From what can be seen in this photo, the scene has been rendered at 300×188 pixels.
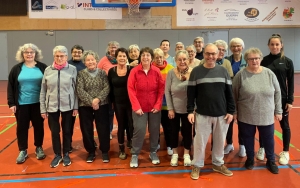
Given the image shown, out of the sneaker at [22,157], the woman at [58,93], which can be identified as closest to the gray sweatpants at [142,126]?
the woman at [58,93]

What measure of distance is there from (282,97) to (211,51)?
3.96 ft

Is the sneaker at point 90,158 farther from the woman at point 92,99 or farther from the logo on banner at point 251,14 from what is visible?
the logo on banner at point 251,14

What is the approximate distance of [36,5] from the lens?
37.5ft

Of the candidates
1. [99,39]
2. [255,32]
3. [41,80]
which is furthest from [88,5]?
[41,80]

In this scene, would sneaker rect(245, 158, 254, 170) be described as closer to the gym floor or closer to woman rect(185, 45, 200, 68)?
the gym floor

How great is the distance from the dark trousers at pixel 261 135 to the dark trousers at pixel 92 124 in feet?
5.88

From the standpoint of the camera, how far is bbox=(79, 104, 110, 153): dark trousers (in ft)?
11.9

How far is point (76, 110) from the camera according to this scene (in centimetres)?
362

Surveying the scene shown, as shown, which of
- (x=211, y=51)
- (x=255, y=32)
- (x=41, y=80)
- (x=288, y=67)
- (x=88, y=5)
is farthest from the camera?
(x=255, y=32)

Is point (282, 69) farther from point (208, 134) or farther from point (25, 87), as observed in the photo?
point (25, 87)

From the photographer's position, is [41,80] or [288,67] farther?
[41,80]

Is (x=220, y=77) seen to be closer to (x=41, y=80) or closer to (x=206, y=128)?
(x=206, y=128)

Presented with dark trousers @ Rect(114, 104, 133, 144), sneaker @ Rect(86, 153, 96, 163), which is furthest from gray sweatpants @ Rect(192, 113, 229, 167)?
sneaker @ Rect(86, 153, 96, 163)

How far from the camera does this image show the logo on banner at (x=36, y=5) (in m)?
11.4
